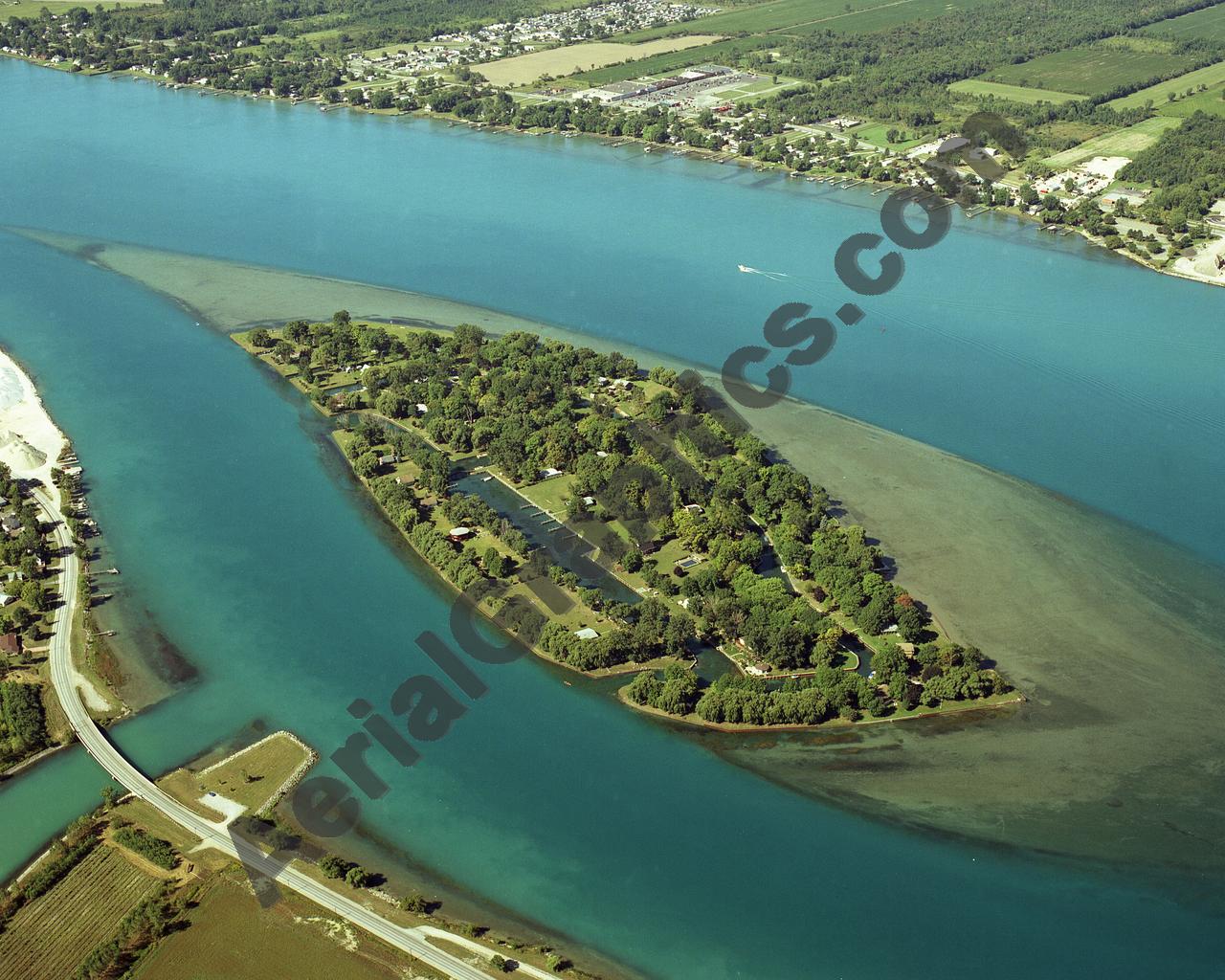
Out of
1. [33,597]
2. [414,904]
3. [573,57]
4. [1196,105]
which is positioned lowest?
[414,904]

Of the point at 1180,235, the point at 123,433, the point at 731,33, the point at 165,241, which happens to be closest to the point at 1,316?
the point at 165,241

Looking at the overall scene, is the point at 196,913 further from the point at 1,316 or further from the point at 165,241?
the point at 165,241

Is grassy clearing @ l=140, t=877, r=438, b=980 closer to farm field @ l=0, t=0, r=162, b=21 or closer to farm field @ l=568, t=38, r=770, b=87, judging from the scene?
farm field @ l=568, t=38, r=770, b=87

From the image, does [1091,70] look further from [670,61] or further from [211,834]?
[211,834]

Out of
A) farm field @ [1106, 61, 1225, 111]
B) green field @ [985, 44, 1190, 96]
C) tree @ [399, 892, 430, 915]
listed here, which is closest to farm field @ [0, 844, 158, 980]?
tree @ [399, 892, 430, 915]

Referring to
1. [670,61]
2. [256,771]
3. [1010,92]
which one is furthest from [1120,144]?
[256,771]
